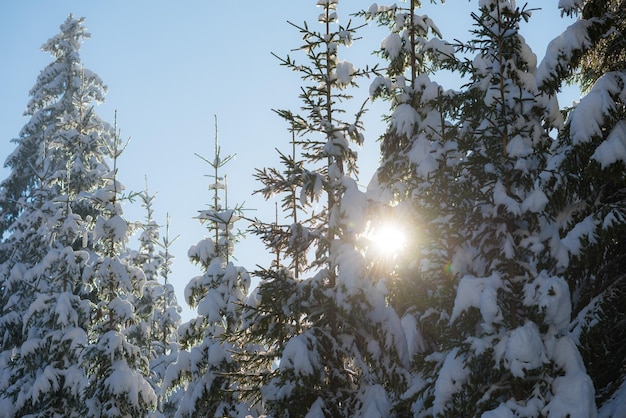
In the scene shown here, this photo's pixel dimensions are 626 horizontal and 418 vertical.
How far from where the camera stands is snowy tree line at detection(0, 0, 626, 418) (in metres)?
7.69

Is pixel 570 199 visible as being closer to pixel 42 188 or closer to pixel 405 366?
pixel 405 366

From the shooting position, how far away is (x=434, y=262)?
1030cm

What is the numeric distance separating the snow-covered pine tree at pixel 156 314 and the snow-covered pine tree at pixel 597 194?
53.8 ft

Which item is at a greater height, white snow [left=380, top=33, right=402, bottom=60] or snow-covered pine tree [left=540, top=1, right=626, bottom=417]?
white snow [left=380, top=33, right=402, bottom=60]

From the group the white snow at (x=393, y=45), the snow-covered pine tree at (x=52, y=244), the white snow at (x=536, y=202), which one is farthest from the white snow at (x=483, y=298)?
the snow-covered pine tree at (x=52, y=244)

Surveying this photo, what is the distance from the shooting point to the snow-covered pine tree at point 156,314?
25.4 metres

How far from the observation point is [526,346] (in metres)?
6.86

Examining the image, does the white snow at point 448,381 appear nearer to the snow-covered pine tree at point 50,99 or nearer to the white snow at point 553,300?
the white snow at point 553,300

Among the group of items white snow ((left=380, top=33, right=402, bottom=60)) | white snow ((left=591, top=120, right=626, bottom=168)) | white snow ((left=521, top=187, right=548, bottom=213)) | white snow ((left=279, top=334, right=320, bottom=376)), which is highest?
white snow ((left=380, top=33, right=402, bottom=60))

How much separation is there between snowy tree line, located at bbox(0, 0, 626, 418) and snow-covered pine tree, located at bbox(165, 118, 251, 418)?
56 mm

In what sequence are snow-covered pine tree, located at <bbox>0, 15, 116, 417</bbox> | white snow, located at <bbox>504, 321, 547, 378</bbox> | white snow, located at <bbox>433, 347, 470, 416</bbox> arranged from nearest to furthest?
white snow, located at <bbox>504, 321, 547, 378</bbox> → white snow, located at <bbox>433, 347, 470, 416</bbox> → snow-covered pine tree, located at <bbox>0, 15, 116, 417</bbox>

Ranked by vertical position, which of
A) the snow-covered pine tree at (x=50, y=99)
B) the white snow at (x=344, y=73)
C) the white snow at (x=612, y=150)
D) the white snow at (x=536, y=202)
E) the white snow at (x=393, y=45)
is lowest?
the white snow at (x=536, y=202)

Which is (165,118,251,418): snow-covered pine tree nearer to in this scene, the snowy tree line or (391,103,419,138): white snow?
the snowy tree line

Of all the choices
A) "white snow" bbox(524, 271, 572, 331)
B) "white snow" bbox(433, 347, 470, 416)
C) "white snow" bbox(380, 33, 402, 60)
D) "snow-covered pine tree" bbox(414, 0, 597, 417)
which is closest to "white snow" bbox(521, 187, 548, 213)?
"snow-covered pine tree" bbox(414, 0, 597, 417)
